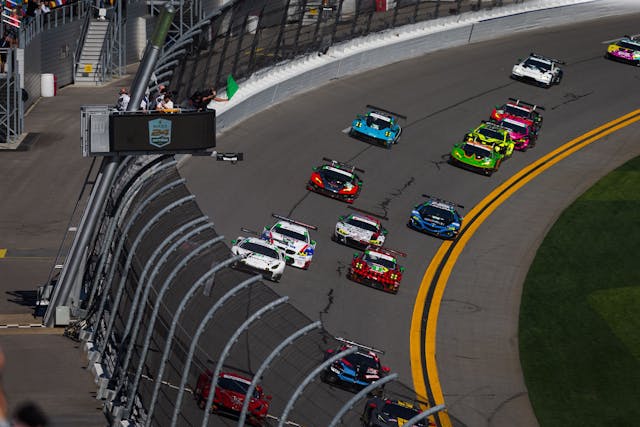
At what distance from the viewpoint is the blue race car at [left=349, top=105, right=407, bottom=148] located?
47188mm

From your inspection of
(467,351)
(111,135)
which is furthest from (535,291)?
(111,135)

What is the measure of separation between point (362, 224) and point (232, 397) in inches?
864

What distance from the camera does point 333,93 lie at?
171ft

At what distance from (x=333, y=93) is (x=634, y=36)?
21.3 metres

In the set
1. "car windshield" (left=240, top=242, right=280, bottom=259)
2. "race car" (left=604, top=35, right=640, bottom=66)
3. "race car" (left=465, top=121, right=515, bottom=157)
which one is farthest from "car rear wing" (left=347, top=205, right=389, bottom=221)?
"race car" (left=604, top=35, right=640, bottom=66)

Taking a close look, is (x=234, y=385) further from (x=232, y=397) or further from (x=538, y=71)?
(x=538, y=71)

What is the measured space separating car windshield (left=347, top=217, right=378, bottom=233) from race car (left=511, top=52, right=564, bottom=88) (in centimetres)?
2074

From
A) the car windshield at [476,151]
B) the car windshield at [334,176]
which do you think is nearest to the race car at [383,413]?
the car windshield at [334,176]

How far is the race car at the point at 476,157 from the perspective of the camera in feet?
151

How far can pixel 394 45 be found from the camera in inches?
2259

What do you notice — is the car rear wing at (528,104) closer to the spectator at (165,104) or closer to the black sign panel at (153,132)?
the spectator at (165,104)

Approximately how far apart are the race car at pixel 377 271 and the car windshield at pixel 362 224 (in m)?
2.09

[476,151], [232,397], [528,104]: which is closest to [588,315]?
[476,151]

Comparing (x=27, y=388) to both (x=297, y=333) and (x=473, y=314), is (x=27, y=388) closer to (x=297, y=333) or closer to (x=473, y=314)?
(x=297, y=333)
